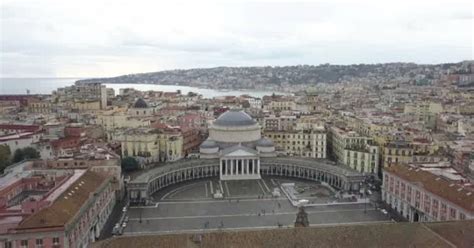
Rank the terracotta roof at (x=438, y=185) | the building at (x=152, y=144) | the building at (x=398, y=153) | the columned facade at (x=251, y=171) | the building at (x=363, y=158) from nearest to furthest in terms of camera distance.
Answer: the terracotta roof at (x=438, y=185), the columned facade at (x=251, y=171), the building at (x=398, y=153), the building at (x=363, y=158), the building at (x=152, y=144)

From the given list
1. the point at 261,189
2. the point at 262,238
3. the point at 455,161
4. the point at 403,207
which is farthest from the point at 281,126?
the point at 262,238

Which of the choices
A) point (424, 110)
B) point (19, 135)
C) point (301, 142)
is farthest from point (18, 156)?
point (424, 110)

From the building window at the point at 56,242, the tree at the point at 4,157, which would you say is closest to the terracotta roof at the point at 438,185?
the building window at the point at 56,242

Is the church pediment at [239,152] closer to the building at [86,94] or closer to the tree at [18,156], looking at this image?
the tree at [18,156]

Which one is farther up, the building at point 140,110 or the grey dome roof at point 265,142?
the building at point 140,110

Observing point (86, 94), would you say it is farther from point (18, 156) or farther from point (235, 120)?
point (18, 156)

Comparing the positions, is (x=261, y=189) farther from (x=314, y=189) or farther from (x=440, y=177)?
(x=440, y=177)
